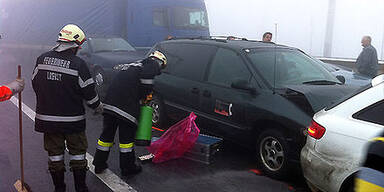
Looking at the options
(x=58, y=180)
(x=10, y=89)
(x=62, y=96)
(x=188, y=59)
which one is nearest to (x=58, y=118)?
(x=62, y=96)

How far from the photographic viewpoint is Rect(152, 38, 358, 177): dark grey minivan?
4.33 m

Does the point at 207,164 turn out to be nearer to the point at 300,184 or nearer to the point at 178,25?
the point at 300,184

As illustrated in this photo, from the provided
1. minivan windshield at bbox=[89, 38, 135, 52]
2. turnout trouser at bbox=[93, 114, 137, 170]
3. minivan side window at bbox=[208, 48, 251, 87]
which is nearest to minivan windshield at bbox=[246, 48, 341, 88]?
minivan side window at bbox=[208, 48, 251, 87]

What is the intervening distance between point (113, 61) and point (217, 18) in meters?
5.83

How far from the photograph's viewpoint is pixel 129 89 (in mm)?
4219

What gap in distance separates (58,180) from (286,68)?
10.6 ft

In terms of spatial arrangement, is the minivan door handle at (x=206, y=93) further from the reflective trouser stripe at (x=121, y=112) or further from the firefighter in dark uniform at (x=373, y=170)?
the firefighter in dark uniform at (x=373, y=170)

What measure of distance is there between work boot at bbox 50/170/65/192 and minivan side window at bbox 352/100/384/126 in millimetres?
2854

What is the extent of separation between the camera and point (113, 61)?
9344 mm

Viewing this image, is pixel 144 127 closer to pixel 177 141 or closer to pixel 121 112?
pixel 121 112

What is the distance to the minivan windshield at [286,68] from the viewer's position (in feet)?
16.0

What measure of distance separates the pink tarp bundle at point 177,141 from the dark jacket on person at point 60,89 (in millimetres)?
1467

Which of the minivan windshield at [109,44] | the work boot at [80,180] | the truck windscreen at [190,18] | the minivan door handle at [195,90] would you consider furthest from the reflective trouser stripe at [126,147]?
the truck windscreen at [190,18]

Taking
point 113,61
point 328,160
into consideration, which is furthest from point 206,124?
point 113,61
